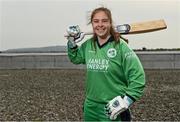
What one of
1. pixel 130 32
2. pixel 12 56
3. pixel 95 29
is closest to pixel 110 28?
pixel 95 29

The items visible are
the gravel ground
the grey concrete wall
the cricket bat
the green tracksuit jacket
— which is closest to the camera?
the green tracksuit jacket

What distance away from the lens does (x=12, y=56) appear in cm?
2758

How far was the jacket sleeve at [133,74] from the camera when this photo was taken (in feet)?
11.6

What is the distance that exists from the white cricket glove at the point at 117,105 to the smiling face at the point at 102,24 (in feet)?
1.78

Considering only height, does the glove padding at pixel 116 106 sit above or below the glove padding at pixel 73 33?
below

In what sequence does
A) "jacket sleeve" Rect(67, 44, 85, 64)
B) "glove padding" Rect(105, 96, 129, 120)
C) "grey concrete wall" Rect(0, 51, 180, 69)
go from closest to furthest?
"glove padding" Rect(105, 96, 129, 120) → "jacket sleeve" Rect(67, 44, 85, 64) → "grey concrete wall" Rect(0, 51, 180, 69)

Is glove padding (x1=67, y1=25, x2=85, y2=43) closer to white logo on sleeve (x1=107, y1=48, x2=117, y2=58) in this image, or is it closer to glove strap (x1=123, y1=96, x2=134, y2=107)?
white logo on sleeve (x1=107, y1=48, x2=117, y2=58)

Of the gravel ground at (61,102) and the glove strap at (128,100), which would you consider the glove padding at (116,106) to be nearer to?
the glove strap at (128,100)

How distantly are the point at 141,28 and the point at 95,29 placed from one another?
0.88m

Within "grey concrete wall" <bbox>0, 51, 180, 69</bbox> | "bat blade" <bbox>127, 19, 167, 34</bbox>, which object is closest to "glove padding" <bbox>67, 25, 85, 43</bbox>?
"bat blade" <bbox>127, 19, 167, 34</bbox>

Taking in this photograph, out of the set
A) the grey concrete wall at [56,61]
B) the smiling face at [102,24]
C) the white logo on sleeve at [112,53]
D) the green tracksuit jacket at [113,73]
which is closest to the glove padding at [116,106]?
the green tracksuit jacket at [113,73]

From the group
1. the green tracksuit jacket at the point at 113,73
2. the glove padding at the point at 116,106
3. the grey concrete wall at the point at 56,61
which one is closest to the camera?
the glove padding at the point at 116,106

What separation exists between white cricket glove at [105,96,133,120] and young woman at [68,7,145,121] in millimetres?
17

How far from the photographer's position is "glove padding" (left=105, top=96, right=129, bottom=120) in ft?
11.3
